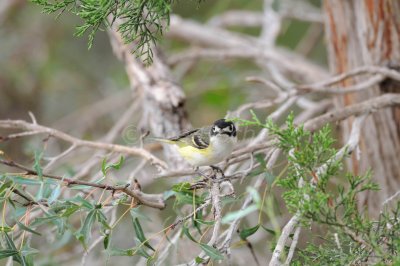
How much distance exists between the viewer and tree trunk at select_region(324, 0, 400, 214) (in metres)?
3.23

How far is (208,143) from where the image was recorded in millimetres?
2906

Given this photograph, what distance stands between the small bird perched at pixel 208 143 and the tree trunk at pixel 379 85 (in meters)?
0.84

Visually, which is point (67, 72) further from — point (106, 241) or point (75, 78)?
point (106, 241)

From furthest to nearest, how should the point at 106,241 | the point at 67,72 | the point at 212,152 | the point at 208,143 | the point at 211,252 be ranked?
the point at 67,72, the point at 208,143, the point at 212,152, the point at 106,241, the point at 211,252

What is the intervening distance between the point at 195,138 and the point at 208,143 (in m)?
0.13

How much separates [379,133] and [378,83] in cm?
26

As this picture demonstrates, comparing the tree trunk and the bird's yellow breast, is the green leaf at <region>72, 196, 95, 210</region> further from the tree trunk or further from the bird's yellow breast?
the tree trunk

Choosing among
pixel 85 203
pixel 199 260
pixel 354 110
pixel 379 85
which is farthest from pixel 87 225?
pixel 379 85

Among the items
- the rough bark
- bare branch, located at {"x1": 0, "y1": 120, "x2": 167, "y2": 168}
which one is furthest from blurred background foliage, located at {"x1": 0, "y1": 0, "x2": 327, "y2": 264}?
bare branch, located at {"x1": 0, "y1": 120, "x2": 167, "y2": 168}

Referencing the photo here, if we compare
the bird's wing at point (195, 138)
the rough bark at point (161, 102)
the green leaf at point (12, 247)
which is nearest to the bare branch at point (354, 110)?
the bird's wing at point (195, 138)

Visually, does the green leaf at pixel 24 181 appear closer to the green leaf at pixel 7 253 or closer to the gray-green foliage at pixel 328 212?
the green leaf at pixel 7 253

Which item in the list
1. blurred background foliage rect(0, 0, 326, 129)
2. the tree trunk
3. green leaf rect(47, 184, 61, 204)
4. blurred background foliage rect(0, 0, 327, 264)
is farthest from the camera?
blurred background foliage rect(0, 0, 326, 129)

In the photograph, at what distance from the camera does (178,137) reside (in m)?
3.11

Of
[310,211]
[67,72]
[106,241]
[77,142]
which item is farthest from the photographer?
[67,72]
